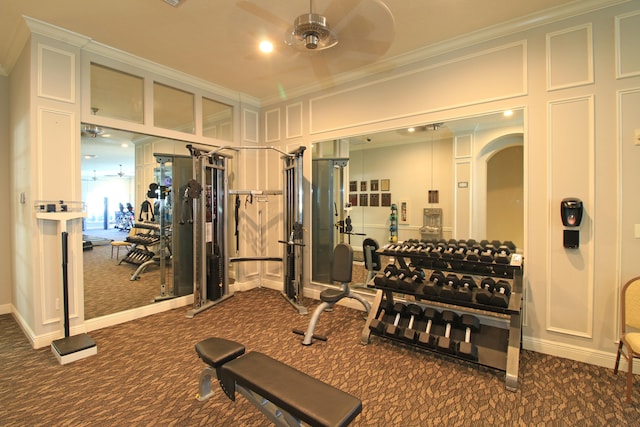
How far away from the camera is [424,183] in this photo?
13.1ft

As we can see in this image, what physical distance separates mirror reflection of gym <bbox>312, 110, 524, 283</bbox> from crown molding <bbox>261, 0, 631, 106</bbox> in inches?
31.5

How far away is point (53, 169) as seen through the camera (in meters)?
3.10

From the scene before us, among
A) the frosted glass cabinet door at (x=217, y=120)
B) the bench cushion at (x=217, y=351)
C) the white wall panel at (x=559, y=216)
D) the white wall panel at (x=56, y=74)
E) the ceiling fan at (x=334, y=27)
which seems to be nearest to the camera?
the bench cushion at (x=217, y=351)

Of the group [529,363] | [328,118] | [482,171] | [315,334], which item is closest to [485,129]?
[482,171]

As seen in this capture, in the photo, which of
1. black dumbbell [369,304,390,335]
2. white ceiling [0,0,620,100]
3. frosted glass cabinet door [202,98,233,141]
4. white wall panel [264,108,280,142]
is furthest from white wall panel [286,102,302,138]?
black dumbbell [369,304,390,335]

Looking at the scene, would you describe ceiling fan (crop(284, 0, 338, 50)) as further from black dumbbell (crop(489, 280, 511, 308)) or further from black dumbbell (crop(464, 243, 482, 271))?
black dumbbell (crop(489, 280, 511, 308))

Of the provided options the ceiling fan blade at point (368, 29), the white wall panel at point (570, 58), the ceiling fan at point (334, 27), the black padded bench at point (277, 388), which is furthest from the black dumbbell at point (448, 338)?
the ceiling fan blade at point (368, 29)

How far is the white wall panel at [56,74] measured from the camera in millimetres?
3018

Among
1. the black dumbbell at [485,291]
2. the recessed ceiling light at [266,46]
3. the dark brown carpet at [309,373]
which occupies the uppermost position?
the recessed ceiling light at [266,46]

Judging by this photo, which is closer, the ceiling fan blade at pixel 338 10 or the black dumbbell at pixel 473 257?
the ceiling fan blade at pixel 338 10

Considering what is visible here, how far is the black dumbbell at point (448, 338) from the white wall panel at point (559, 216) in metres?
0.91

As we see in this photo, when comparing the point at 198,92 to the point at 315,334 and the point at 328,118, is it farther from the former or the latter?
the point at 315,334

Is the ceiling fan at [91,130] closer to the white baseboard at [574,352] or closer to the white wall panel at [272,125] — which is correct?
the white wall panel at [272,125]

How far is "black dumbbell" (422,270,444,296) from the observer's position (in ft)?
9.45
